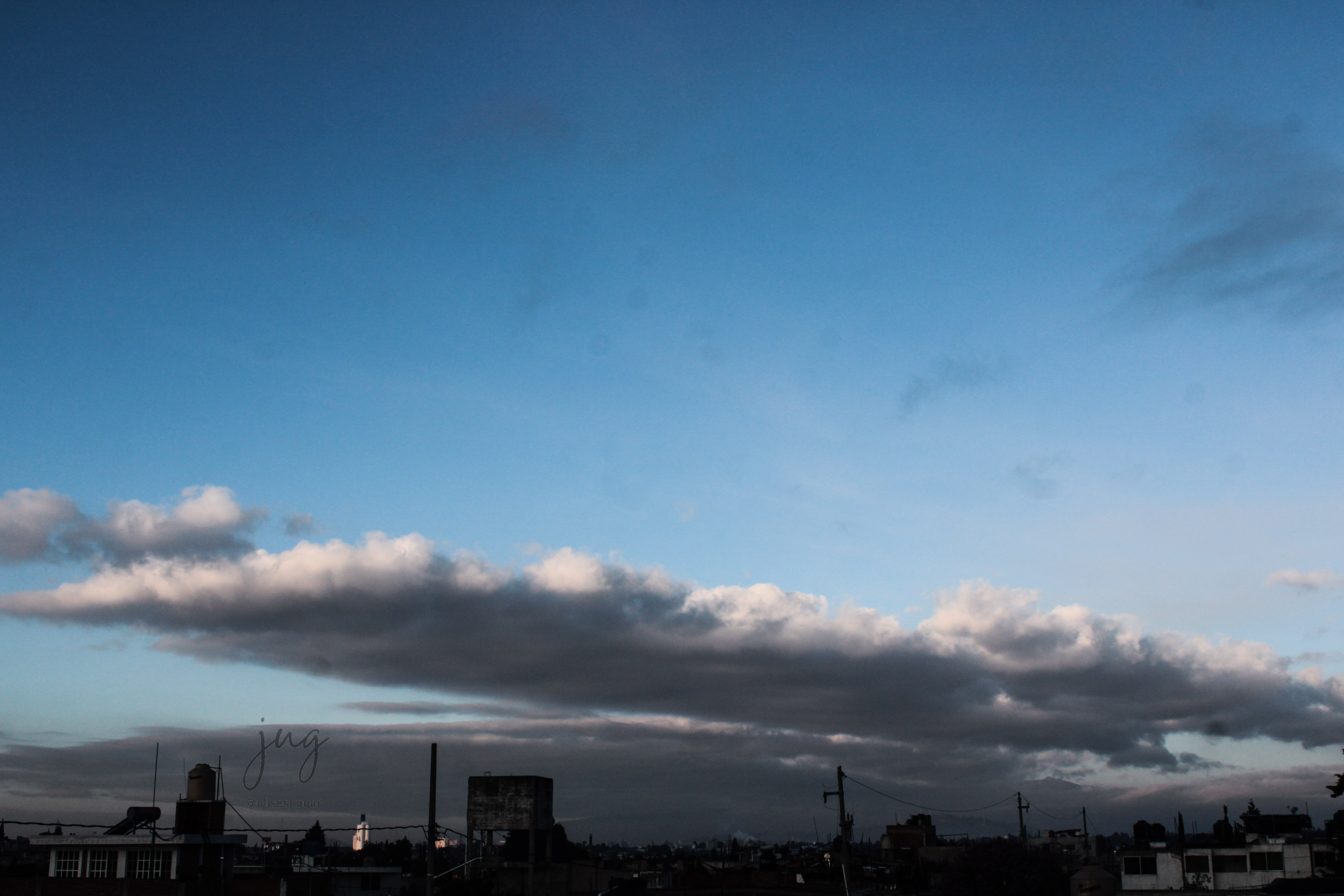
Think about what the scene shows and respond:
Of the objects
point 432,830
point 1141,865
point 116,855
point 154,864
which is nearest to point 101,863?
point 116,855

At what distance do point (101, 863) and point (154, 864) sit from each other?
352 centimetres

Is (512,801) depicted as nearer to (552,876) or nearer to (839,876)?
(552,876)

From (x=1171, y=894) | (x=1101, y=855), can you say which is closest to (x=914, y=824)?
(x=1101, y=855)

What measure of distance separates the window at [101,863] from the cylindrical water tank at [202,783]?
7366 millimetres

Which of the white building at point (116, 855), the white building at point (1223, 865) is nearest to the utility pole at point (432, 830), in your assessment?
the white building at point (116, 855)

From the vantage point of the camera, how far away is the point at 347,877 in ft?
303

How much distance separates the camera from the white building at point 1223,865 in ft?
299

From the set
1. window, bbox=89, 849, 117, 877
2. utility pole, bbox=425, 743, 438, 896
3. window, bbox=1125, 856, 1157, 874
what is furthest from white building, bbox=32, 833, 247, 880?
window, bbox=1125, 856, 1157, 874

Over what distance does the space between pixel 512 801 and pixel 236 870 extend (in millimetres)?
23310

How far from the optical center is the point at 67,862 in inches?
2901

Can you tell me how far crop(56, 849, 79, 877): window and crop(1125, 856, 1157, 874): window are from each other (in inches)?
3409

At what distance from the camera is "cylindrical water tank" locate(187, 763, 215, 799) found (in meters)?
80.5

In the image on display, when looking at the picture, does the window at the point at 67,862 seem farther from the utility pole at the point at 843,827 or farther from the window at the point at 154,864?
the utility pole at the point at 843,827

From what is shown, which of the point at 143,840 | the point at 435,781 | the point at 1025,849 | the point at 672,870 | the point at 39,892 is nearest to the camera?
Answer: the point at 435,781
